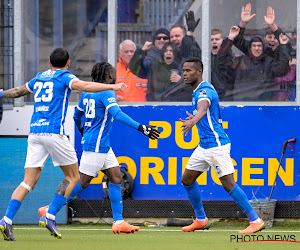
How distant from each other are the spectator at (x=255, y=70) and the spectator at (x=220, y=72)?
0.25 ft

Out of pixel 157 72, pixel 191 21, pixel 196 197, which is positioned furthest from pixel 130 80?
pixel 196 197

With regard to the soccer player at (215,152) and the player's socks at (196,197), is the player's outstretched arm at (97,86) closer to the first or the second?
the soccer player at (215,152)

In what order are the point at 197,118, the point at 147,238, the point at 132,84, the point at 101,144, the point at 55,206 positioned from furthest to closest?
the point at 132,84 < the point at 101,144 < the point at 147,238 < the point at 55,206 < the point at 197,118

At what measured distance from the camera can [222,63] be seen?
39.7 feet

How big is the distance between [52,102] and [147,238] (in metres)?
1.89

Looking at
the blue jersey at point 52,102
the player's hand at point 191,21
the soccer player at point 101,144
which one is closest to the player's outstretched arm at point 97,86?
the blue jersey at point 52,102

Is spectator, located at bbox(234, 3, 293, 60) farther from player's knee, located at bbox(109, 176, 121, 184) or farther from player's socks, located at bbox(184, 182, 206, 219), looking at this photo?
player's knee, located at bbox(109, 176, 121, 184)

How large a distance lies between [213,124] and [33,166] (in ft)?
6.87

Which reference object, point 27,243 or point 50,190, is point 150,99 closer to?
point 50,190

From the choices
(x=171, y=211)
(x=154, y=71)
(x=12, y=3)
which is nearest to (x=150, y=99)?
(x=154, y=71)

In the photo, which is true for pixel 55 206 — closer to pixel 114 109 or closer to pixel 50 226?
pixel 50 226

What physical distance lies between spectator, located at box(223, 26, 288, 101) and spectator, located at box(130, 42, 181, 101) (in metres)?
0.77

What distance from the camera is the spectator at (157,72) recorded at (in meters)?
12.3

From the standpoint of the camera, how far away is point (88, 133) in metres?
9.11
